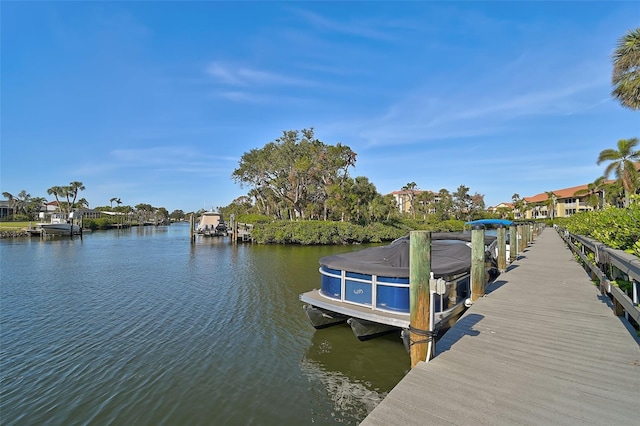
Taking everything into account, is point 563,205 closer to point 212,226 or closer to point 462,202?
point 462,202

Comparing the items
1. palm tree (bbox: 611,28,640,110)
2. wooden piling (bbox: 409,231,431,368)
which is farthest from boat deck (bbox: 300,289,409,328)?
palm tree (bbox: 611,28,640,110)

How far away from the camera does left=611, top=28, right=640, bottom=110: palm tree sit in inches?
573

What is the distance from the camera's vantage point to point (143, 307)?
1121cm

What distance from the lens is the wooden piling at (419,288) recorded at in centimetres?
469

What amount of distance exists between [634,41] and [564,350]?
16852 millimetres

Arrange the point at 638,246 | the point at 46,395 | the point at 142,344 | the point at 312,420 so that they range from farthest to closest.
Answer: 1. the point at 142,344
2. the point at 46,395
3. the point at 312,420
4. the point at 638,246

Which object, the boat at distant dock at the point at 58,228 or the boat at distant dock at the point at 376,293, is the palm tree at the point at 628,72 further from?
the boat at distant dock at the point at 58,228

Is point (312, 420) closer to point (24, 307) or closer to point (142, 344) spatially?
point (142, 344)

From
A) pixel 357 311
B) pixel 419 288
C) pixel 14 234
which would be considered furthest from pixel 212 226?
pixel 419 288

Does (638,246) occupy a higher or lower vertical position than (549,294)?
higher

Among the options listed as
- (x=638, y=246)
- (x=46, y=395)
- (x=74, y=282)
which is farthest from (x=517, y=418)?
(x=74, y=282)

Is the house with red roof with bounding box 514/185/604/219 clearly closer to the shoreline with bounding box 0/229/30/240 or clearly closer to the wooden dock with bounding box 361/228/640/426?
the wooden dock with bounding box 361/228/640/426

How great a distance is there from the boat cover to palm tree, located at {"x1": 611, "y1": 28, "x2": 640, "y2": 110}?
12.9 metres

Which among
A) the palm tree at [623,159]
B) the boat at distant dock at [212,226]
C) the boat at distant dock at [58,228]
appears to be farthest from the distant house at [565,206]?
the boat at distant dock at [58,228]
